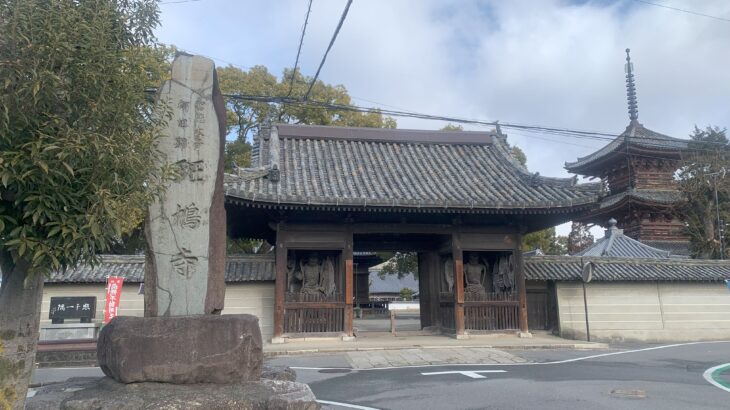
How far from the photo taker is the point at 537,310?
15.8 m

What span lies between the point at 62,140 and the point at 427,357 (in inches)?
346

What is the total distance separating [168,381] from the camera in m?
4.55

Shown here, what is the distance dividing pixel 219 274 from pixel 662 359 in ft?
34.5

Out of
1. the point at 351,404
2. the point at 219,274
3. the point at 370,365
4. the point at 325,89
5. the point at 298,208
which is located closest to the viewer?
the point at 219,274

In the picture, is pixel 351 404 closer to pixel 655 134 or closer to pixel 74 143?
pixel 74 143

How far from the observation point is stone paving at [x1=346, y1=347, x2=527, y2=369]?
1020 centimetres

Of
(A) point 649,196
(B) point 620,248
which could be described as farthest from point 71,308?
(A) point 649,196

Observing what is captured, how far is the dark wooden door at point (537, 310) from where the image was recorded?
51.9 ft

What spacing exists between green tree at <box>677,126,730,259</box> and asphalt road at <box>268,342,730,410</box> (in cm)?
1360

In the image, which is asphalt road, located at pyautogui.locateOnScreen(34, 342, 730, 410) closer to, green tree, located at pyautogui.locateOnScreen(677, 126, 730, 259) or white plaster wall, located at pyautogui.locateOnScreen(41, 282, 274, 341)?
white plaster wall, located at pyautogui.locateOnScreen(41, 282, 274, 341)

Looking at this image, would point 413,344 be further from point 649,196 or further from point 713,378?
point 649,196

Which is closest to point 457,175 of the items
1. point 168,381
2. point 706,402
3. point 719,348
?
point 719,348

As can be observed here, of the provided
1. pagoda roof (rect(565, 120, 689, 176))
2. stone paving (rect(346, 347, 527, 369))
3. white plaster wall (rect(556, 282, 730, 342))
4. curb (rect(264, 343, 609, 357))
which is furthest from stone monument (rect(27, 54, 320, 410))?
pagoda roof (rect(565, 120, 689, 176))

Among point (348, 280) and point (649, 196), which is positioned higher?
point (649, 196)
